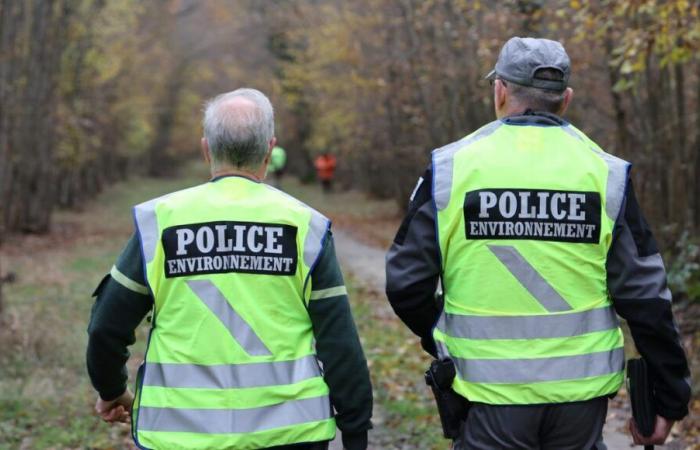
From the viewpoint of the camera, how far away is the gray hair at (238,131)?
3.79 meters

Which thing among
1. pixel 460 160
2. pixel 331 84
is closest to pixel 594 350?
pixel 460 160

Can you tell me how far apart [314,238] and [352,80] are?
31.2 m

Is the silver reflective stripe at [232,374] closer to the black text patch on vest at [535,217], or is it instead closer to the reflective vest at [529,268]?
the reflective vest at [529,268]

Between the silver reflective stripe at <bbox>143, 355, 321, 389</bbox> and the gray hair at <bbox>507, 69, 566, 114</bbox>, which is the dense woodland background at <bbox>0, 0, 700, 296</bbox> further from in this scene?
the silver reflective stripe at <bbox>143, 355, 321, 389</bbox>

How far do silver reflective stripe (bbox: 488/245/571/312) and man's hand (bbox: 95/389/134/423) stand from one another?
1512mm

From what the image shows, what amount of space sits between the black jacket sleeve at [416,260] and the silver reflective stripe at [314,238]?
0.28 meters

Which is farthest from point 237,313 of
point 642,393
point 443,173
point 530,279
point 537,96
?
point 642,393

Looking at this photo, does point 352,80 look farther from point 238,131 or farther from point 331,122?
point 238,131

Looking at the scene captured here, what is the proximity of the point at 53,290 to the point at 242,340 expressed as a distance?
14208 mm

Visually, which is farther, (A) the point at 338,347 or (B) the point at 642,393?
(B) the point at 642,393

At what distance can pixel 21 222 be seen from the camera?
92.3 feet

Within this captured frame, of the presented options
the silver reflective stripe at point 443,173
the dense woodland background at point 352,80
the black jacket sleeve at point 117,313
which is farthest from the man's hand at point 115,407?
the dense woodland background at point 352,80

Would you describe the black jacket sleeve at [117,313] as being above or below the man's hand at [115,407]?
above

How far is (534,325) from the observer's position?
3.78 m
